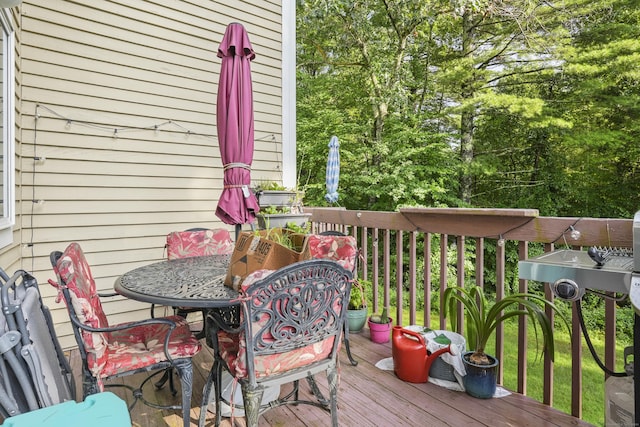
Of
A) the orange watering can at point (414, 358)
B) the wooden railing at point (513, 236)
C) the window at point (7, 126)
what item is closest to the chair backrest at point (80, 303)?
the window at point (7, 126)

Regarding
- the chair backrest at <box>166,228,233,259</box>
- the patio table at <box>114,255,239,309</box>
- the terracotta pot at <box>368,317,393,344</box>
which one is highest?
the chair backrest at <box>166,228,233,259</box>

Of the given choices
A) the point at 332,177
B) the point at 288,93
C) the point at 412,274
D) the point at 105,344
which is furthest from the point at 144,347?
the point at 288,93

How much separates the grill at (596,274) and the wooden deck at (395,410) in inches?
35.1

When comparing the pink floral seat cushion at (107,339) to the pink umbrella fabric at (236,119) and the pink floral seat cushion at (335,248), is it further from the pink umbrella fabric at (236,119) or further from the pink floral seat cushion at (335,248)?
the pink umbrella fabric at (236,119)

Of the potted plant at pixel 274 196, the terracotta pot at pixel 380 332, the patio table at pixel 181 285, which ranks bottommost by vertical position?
the terracotta pot at pixel 380 332

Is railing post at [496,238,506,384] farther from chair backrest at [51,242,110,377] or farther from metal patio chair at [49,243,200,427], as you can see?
chair backrest at [51,242,110,377]

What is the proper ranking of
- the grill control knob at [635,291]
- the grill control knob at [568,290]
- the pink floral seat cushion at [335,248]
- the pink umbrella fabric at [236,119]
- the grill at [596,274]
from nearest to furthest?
the grill control knob at [635,291], the grill at [596,274], the grill control knob at [568,290], the pink floral seat cushion at [335,248], the pink umbrella fabric at [236,119]

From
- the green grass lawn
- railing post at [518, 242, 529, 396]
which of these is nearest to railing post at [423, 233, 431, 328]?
railing post at [518, 242, 529, 396]

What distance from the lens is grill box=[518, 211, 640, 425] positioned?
1148 mm

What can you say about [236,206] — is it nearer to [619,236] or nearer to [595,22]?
[619,236]

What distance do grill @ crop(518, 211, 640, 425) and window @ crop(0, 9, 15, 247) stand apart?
2.85 meters

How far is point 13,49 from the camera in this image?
2.52m

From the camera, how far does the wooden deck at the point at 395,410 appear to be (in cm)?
198

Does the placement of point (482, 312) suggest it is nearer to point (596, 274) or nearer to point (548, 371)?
point (548, 371)
